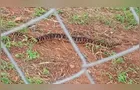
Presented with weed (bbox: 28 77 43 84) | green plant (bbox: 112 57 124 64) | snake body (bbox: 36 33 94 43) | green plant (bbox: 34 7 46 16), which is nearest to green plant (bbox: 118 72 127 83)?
green plant (bbox: 112 57 124 64)

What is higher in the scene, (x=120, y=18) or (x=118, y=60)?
(x=120, y=18)

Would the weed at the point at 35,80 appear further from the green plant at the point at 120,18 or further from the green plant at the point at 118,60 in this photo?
the green plant at the point at 120,18

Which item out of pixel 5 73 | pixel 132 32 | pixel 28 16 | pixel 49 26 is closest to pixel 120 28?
pixel 132 32

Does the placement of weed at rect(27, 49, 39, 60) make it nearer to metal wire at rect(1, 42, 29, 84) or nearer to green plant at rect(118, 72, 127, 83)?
metal wire at rect(1, 42, 29, 84)

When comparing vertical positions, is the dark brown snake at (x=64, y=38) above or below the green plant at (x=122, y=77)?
above

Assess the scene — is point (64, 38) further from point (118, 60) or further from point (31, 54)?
point (118, 60)

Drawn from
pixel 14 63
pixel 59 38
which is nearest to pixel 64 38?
pixel 59 38

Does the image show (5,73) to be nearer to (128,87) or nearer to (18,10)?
(18,10)

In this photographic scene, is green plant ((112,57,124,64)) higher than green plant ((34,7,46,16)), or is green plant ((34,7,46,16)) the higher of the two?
green plant ((34,7,46,16))

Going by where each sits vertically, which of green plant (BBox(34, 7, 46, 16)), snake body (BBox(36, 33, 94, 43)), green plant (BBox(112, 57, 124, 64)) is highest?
green plant (BBox(34, 7, 46, 16))

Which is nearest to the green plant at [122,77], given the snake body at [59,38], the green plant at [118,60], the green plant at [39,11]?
the green plant at [118,60]

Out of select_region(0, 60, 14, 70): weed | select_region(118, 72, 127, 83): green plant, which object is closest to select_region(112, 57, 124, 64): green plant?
select_region(118, 72, 127, 83): green plant
